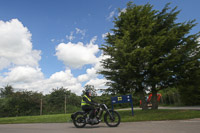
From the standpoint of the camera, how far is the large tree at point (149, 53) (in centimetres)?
1130

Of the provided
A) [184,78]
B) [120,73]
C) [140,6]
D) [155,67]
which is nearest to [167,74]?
[155,67]

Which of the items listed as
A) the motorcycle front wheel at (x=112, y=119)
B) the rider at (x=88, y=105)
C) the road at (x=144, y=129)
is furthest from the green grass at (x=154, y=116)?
the rider at (x=88, y=105)

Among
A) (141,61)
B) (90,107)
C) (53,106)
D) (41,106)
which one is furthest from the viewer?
(53,106)

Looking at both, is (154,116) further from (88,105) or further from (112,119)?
(88,105)

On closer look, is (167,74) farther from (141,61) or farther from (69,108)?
(69,108)

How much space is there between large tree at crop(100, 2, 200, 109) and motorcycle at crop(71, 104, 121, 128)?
4.83 metres

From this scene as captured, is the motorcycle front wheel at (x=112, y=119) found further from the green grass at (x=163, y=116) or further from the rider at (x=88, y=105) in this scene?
the green grass at (x=163, y=116)

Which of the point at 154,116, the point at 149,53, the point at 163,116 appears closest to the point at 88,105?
the point at 154,116

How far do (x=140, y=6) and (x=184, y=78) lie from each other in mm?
7174

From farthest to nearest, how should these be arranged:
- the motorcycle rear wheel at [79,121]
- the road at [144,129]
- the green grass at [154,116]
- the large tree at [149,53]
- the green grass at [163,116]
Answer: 1. the large tree at [149,53]
2. the green grass at [154,116]
3. the green grass at [163,116]
4. the motorcycle rear wheel at [79,121]
5. the road at [144,129]

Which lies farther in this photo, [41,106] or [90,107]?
[41,106]

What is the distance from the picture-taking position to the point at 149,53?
11.2 m

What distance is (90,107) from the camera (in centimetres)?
695

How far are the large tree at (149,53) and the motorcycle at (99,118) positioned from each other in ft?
15.8
